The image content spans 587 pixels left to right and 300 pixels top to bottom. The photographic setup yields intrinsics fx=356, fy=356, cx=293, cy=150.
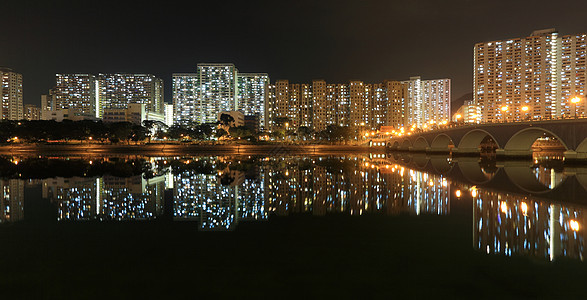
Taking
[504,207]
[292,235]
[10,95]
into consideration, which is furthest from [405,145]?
[10,95]

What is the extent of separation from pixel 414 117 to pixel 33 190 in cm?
18832

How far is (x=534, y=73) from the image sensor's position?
11875 centimetres

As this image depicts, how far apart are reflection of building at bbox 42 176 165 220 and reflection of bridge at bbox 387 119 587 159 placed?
44.0m

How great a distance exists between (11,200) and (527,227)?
64.1 ft

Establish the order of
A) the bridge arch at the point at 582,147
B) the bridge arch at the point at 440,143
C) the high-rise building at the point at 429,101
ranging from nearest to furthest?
the bridge arch at the point at 582,147
the bridge arch at the point at 440,143
the high-rise building at the point at 429,101

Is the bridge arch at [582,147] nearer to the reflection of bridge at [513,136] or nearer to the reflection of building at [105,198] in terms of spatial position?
the reflection of bridge at [513,136]

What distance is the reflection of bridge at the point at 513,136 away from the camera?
132 feet

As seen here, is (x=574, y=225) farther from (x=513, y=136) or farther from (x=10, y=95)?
(x=10, y=95)

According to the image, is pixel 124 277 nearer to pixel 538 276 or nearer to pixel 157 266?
pixel 157 266

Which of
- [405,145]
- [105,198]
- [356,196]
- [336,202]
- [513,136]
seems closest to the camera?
[336,202]

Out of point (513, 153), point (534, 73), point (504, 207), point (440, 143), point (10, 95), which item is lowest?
point (504, 207)

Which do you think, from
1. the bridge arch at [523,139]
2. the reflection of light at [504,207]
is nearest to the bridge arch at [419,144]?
the bridge arch at [523,139]

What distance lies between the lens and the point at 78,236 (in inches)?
378

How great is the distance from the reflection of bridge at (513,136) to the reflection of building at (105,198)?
4400 cm
